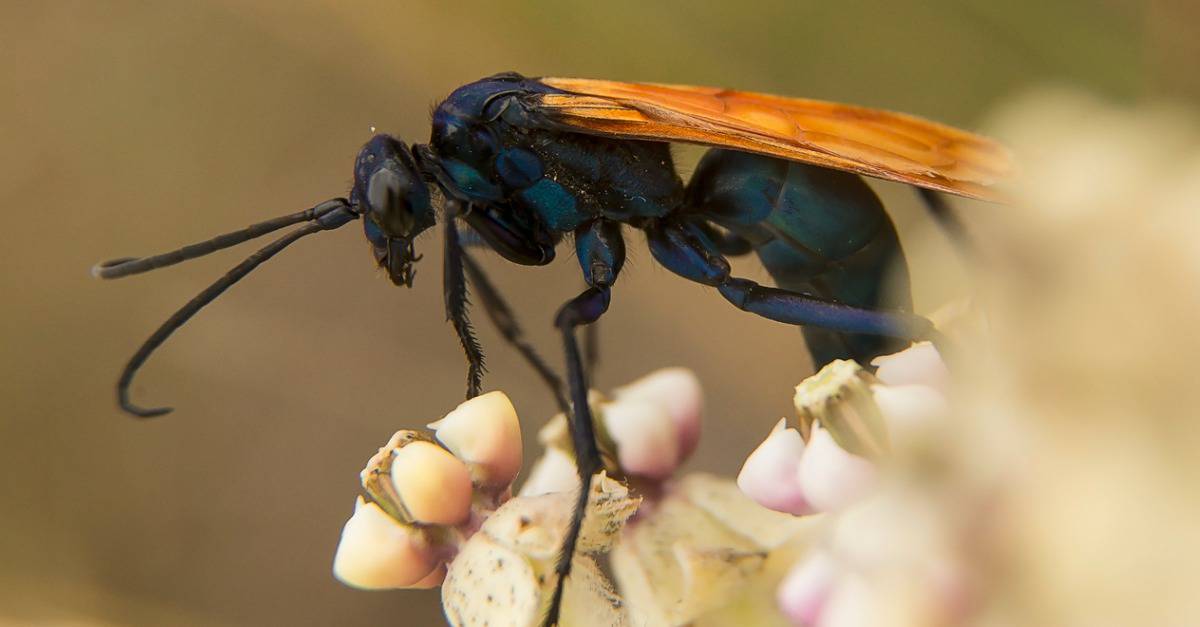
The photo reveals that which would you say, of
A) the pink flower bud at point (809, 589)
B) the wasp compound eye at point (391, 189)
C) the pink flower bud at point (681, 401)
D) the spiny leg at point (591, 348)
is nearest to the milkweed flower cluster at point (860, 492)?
the pink flower bud at point (809, 589)

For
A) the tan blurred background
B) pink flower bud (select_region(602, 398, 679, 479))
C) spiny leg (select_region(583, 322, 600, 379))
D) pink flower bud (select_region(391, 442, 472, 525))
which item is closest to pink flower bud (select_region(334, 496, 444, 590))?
pink flower bud (select_region(391, 442, 472, 525))

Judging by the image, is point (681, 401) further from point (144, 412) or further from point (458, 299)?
point (144, 412)

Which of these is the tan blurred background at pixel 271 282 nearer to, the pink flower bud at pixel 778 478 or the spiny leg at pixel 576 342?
the spiny leg at pixel 576 342

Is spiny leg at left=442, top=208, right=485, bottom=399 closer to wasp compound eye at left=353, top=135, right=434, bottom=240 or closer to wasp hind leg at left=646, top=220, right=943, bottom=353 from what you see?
wasp compound eye at left=353, top=135, right=434, bottom=240

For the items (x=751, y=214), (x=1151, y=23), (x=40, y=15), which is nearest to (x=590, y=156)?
(x=751, y=214)

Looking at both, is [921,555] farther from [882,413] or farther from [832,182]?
[832,182]
